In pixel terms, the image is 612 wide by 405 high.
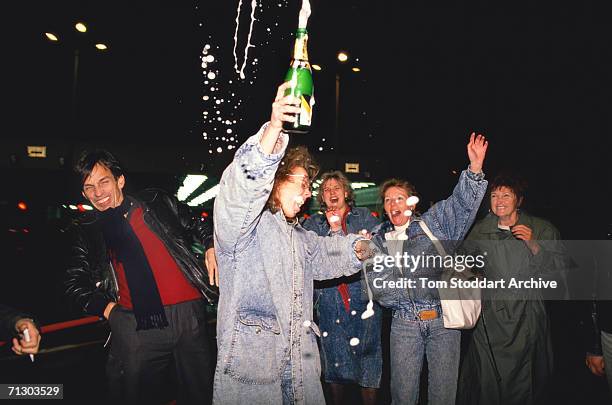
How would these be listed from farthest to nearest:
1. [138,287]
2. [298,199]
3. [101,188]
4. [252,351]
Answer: [101,188], [138,287], [298,199], [252,351]

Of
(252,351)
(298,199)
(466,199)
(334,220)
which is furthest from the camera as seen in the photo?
(334,220)

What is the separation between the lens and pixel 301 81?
264cm

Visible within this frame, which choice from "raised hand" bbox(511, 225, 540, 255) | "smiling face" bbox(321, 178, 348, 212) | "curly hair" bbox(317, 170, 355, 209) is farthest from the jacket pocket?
"raised hand" bbox(511, 225, 540, 255)

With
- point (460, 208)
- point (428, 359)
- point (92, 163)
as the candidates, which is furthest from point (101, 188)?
point (428, 359)

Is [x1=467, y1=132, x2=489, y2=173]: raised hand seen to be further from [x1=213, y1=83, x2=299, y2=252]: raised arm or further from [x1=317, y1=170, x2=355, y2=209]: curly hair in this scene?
[x1=213, y1=83, x2=299, y2=252]: raised arm

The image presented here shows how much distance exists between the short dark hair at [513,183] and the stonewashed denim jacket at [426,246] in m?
0.97

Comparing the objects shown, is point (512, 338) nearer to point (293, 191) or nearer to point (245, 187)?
point (293, 191)

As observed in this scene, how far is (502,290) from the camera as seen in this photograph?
4.05 meters

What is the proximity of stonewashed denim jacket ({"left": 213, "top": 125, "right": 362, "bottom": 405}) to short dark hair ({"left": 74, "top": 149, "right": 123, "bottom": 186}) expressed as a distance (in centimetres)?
191

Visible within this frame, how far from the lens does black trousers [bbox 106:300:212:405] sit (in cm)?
313

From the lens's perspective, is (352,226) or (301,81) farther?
(352,226)

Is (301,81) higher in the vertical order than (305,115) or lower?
higher

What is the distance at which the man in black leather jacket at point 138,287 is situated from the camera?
124 inches

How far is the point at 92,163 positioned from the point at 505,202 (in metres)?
4.02
